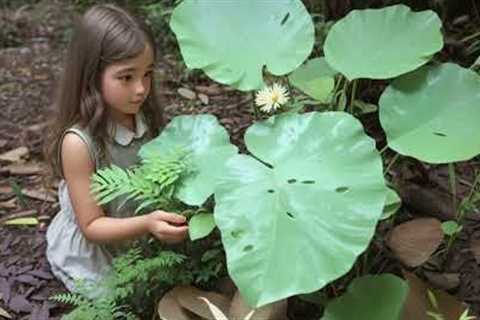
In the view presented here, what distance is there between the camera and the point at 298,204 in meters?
1.49

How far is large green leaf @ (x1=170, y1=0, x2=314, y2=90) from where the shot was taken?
184 centimetres

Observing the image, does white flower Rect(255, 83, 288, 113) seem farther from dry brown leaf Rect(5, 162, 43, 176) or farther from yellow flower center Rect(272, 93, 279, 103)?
dry brown leaf Rect(5, 162, 43, 176)

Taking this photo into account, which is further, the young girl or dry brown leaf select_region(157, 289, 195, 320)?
the young girl

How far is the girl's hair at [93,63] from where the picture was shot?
1.90m

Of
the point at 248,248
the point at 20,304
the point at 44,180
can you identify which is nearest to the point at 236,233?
the point at 248,248

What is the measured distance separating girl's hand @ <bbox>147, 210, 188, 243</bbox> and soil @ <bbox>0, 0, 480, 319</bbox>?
0.34m

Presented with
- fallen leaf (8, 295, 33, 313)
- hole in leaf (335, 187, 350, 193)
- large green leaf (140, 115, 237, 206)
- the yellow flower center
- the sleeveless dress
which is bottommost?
fallen leaf (8, 295, 33, 313)

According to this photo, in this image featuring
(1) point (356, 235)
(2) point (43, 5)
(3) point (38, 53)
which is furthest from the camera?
(2) point (43, 5)

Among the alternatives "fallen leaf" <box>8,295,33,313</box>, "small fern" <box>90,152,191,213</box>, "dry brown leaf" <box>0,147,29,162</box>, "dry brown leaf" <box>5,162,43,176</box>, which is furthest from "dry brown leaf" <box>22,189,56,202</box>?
"small fern" <box>90,152,191,213</box>

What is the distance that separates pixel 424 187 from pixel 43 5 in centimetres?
336

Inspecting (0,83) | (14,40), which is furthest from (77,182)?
(14,40)

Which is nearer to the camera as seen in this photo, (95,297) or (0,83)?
(95,297)

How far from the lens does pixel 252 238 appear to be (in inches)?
56.4

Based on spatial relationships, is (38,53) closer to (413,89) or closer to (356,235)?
(413,89)
